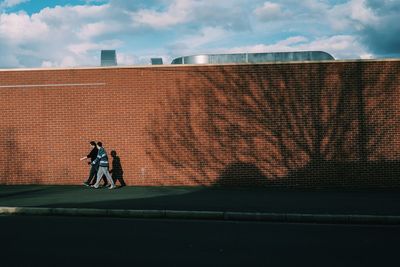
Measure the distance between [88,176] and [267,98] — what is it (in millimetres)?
6685

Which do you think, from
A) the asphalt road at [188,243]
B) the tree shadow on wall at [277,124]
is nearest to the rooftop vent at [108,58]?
the tree shadow on wall at [277,124]

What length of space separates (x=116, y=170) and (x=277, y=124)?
5694 mm

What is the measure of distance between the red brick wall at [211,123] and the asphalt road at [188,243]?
532cm

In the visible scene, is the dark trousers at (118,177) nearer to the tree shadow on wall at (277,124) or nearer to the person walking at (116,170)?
the person walking at (116,170)

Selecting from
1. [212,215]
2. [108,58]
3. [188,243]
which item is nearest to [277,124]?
[212,215]

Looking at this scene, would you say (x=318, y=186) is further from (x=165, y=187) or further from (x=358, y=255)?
(x=358, y=255)

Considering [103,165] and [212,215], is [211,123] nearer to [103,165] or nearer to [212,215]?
[103,165]

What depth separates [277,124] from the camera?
14.1m

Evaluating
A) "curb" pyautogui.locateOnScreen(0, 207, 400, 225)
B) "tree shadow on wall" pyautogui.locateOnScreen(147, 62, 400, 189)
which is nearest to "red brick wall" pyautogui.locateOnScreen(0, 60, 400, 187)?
"tree shadow on wall" pyautogui.locateOnScreen(147, 62, 400, 189)

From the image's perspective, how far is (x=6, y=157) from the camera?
1485 centimetres

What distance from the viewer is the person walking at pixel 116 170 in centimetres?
1458

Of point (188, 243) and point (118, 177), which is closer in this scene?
point (188, 243)

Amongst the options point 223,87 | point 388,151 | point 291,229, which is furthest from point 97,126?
point 388,151

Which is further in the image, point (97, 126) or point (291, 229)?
point (97, 126)
